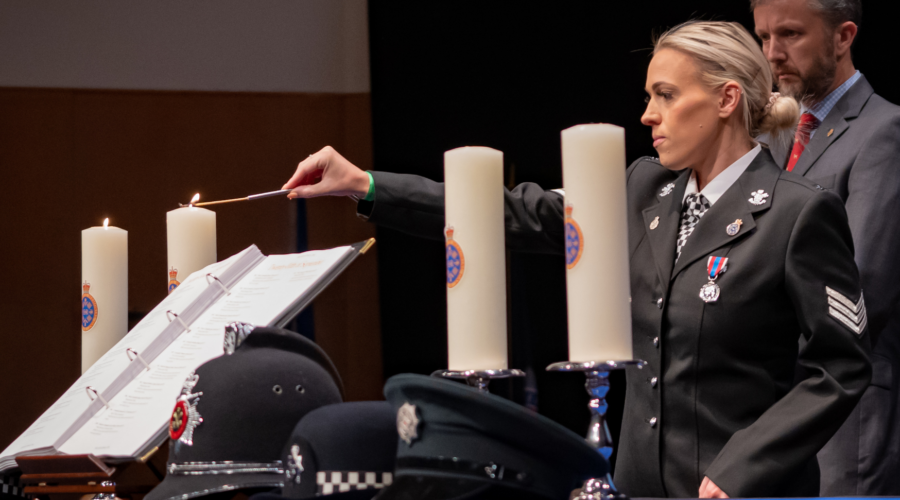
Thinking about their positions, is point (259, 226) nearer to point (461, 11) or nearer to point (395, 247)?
point (395, 247)

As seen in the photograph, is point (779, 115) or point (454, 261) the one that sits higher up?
point (779, 115)

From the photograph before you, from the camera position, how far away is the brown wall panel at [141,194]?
2.82 meters

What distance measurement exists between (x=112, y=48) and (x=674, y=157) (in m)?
2.29

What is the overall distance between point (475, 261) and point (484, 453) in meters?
0.22

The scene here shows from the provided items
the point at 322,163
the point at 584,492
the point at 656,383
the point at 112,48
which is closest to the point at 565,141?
the point at 584,492

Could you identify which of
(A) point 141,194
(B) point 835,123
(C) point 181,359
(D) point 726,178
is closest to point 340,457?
(C) point 181,359

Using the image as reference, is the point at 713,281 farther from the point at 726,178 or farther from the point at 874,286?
the point at 874,286

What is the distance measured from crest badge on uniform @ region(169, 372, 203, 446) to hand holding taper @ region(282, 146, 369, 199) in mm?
320

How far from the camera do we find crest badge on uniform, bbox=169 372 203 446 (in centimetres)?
87

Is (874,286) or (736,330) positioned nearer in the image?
(736,330)

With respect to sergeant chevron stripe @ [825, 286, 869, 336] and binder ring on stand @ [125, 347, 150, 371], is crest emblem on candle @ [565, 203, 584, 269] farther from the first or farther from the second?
binder ring on stand @ [125, 347, 150, 371]

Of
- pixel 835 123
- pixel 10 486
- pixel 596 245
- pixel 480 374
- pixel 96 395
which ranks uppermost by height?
pixel 835 123

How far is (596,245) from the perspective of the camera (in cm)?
74

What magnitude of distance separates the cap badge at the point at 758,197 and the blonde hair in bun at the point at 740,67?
116 millimetres
